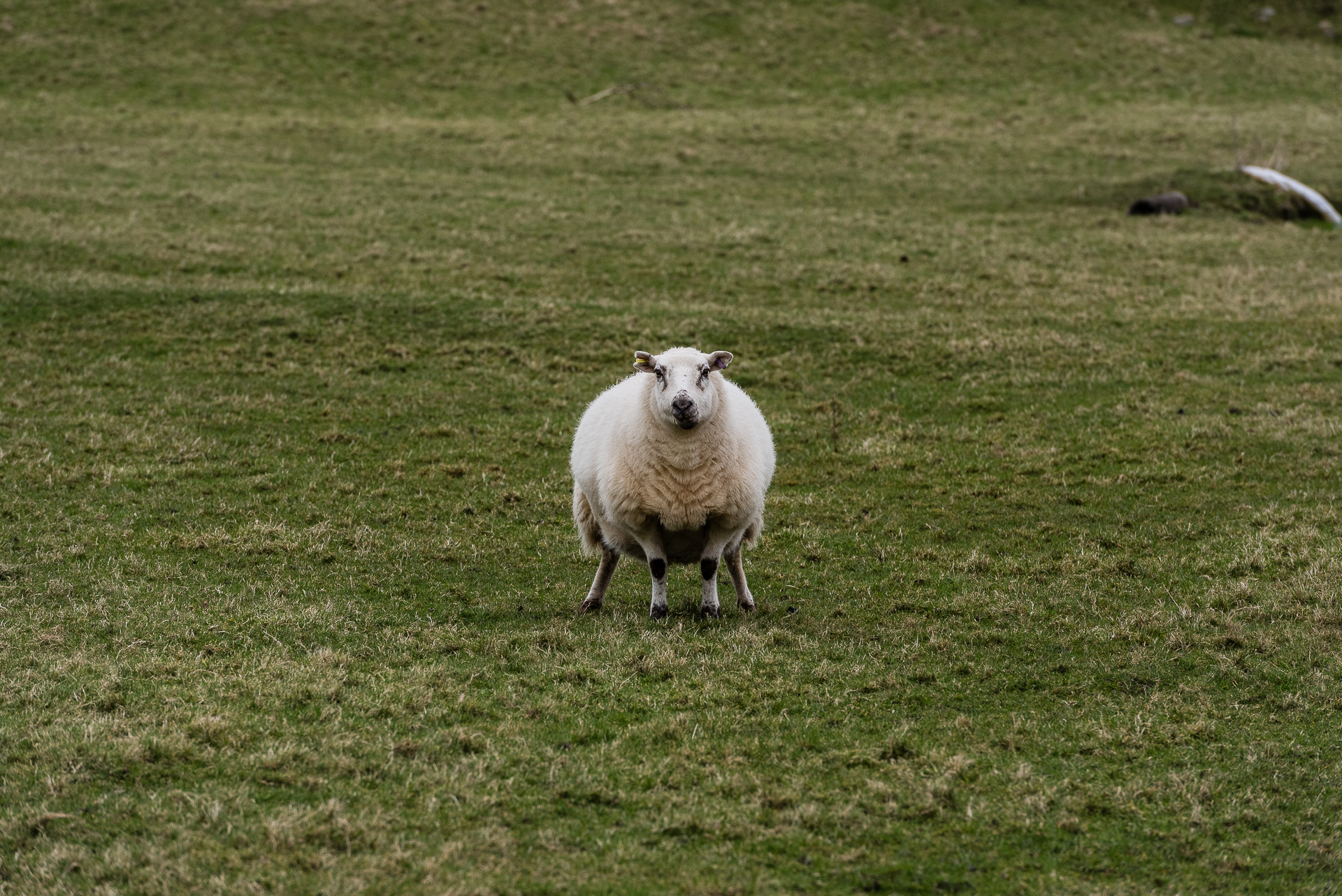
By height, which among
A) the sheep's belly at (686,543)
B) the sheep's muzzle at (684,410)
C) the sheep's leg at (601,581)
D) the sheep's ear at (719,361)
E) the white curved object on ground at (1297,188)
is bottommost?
the sheep's leg at (601,581)

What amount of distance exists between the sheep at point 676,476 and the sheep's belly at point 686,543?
10 mm

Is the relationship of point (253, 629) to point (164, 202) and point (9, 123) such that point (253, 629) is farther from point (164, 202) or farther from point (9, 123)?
point (9, 123)

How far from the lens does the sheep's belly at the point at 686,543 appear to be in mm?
11133

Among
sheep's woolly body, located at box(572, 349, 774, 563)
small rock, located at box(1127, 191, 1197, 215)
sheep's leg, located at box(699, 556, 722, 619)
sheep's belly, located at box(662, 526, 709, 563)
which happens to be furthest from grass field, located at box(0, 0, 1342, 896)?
small rock, located at box(1127, 191, 1197, 215)

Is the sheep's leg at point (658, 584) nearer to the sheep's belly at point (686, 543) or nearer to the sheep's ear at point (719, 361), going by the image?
the sheep's belly at point (686, 543)

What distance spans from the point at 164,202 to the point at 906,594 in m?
25.1

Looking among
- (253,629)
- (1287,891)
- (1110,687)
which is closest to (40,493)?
(253,629)

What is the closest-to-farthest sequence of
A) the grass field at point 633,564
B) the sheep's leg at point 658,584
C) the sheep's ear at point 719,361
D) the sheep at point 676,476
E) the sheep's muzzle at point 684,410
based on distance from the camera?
the grass field at point 633,564, the sheep's muzzle at point 684,410, the sheep at point 676,476, the sheep's leg at point 658,584, the sheep's ear at point 719,361

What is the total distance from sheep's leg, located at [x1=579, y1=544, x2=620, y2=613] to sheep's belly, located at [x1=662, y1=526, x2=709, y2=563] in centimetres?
60

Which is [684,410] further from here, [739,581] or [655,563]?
[739,581]

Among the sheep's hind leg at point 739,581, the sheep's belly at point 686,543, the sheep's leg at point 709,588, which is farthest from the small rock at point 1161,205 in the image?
the sheep's leg at point 709,588

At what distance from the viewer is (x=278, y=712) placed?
8.45 meters

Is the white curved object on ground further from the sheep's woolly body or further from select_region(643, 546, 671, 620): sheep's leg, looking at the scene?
select_region(643, 546, 671, 620): sheep's leg

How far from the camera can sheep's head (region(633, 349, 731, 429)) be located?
10727mm
